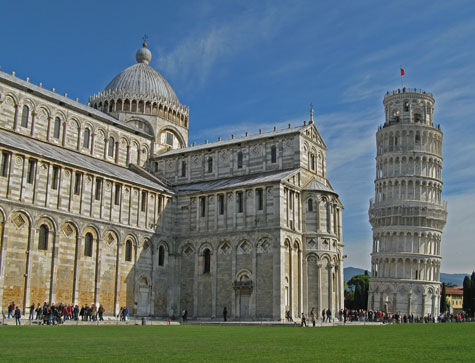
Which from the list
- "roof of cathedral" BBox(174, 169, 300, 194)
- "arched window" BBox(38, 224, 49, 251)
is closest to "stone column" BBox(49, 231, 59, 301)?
"arched window" BBox(38, 224, 49, 251)

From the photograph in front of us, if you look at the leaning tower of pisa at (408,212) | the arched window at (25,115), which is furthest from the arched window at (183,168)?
the leaning tower of pisa at (408,212)

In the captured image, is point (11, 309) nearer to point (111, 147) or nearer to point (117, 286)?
point (117, 286)

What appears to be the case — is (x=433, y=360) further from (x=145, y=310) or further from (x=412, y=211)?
(x=412, y=211)

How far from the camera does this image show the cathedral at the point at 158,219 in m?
37.8

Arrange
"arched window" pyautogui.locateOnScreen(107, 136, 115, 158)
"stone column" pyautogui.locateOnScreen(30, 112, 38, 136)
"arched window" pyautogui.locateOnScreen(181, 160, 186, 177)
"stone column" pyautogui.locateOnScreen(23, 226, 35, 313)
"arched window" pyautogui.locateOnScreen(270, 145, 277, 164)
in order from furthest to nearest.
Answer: "arched window" pyautogui.locateOnScreen(181, 160, 186, 177) → "arched window" pyautogui.locateOnScreen(107, 136, 115, 158) → "arched window" pyautogui.locateOnScreen(270, 145, 277, 164) → "stone column" pyautogui.locateOnScreen(30, 112, 38, 136) → "stone column" pyautogui.locateOnScreen(23, 226, 35, 313)

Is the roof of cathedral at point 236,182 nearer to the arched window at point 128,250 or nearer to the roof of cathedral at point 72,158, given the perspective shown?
the roof of cathedral at point 72,158

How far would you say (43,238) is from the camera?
3806 centimetres

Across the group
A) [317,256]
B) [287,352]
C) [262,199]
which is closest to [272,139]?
[262,199]

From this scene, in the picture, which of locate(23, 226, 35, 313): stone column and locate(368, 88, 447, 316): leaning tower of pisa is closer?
locate(23, 226, 35, 313): stone column

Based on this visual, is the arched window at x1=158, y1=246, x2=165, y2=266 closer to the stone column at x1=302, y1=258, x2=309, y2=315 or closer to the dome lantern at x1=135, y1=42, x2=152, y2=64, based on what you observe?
the stone column at x1=302, y1=258, x2=309, y2=315

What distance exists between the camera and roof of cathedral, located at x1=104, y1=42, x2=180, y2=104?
5767 cm

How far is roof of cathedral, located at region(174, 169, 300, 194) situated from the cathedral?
0.60 ft

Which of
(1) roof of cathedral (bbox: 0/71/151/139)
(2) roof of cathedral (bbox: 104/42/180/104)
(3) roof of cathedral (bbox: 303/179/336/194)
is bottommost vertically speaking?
(3) roof of cathedral (bbox: 303/179/336/194)

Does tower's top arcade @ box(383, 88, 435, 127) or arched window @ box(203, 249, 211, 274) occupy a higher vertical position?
tower's top arcade @ box(383, 88, 435, 127)
